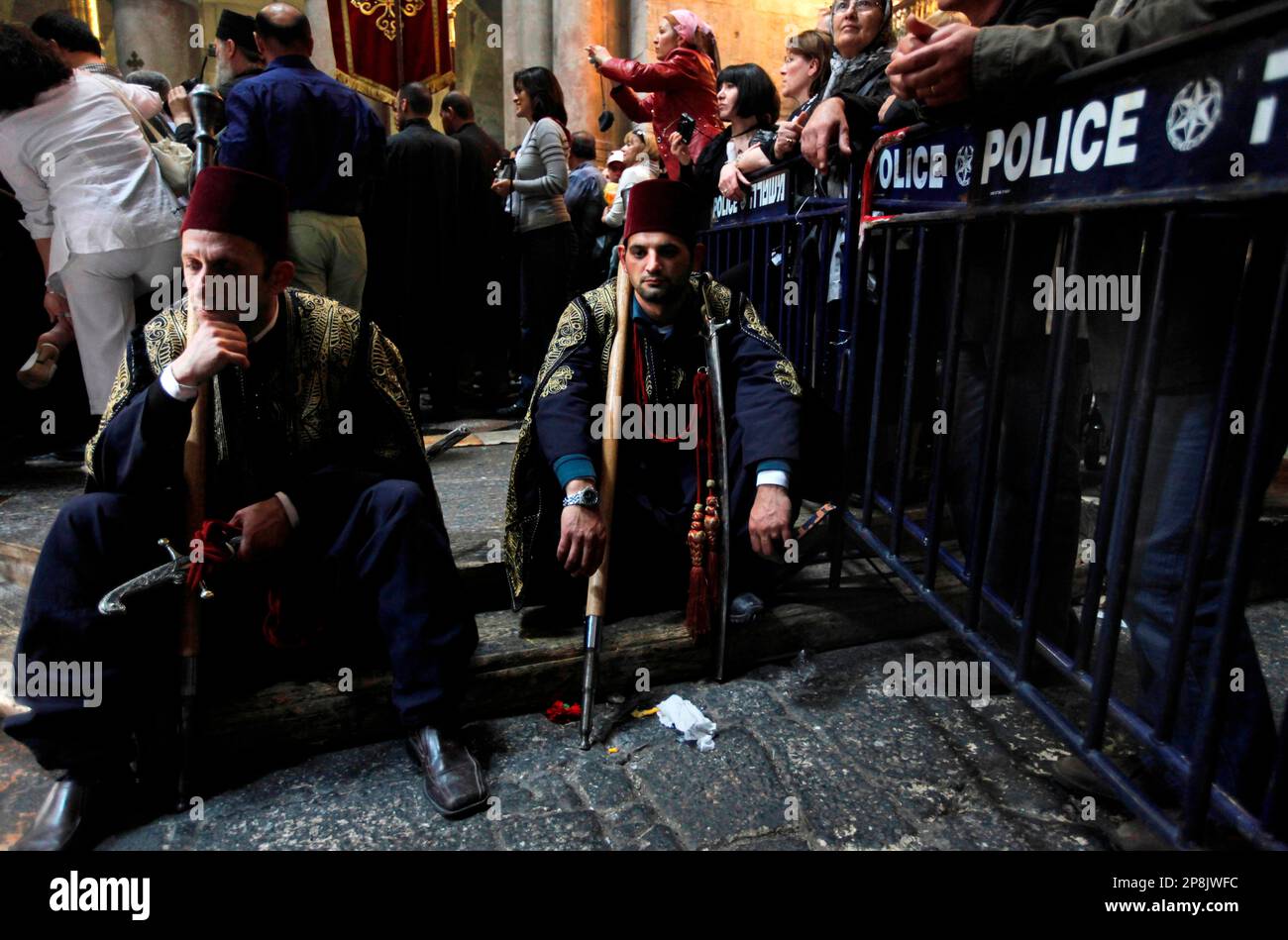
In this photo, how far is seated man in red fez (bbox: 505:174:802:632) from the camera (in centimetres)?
266

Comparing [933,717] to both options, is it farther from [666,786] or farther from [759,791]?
[666,786]

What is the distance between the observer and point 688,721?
245 cm

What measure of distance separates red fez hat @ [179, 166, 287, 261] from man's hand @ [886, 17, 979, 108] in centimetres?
171

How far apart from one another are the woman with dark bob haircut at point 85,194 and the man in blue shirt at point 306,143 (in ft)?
1.41

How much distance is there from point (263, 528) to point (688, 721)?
4.42 ft

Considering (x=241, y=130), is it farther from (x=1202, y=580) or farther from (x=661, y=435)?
(x=1202, y=580)

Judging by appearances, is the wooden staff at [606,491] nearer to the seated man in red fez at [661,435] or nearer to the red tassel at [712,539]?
the seated man in red fez at [661,435]

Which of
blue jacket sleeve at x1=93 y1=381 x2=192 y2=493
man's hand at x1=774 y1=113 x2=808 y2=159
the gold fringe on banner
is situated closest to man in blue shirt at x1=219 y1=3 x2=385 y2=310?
man's hand at x1=774 y1=113 x2=808 y2=159

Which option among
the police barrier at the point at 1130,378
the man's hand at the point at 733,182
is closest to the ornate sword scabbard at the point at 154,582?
the police barrier at the point at 1130,378

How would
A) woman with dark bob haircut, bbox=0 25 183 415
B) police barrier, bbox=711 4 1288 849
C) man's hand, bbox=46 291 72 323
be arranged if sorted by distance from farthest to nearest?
man's hand, bbox=46 291 72 323
woman with dark bob haircut, bbox=0 25 183 415
police barrier, bbox=711 4 1288 849

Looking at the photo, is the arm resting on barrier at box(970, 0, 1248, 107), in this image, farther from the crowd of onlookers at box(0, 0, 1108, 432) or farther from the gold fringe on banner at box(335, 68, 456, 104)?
the gold fringe on banner at box(335, 68, 456, 104)

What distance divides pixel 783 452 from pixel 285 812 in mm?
1789
